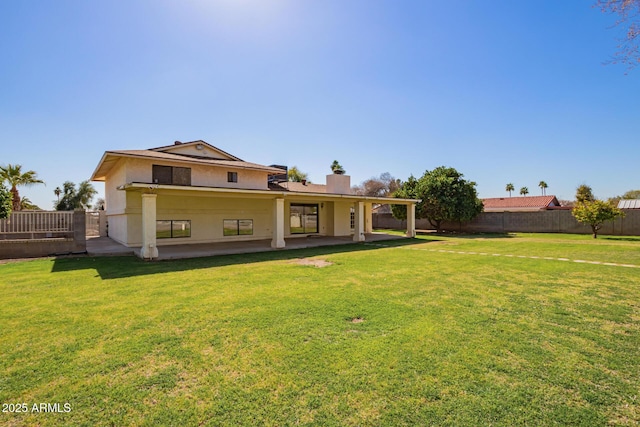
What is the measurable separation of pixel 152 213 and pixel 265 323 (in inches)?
350

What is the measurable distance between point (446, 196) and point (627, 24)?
65.0 ft

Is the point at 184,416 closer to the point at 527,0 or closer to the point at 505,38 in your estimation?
the point at 527,0

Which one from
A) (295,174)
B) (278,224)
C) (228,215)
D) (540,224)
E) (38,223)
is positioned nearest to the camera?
(38,223)

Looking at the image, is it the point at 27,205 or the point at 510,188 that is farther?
the point at 510,188

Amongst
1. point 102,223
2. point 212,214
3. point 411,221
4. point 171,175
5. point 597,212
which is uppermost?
point 171,175

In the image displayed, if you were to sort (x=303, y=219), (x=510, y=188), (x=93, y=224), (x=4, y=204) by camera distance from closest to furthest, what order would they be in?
(x=4, y=204)
(x=303, y=219)
(x=93, y=224)
(x=510, y=188)

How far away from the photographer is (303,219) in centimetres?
2095

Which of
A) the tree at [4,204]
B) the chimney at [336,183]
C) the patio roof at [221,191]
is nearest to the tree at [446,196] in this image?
the patio roof at [221,191]

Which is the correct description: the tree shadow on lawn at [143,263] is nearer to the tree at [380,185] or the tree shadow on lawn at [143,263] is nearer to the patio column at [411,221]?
the patio column at [411,221]

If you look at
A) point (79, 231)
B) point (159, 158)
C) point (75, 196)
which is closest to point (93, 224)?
point (79, 231)

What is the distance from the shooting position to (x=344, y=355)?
3629mm

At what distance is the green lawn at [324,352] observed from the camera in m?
2.64

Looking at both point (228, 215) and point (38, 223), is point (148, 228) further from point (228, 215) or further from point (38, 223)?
point (228, 215)

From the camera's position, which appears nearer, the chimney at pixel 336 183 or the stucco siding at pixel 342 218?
the chimney at pixel 336 183
